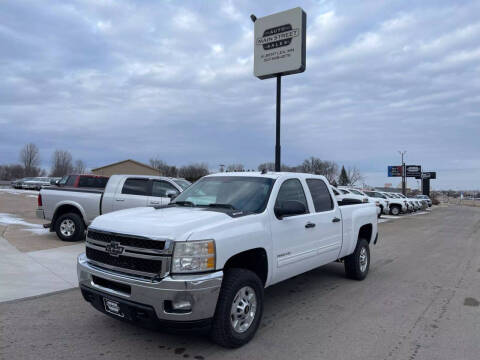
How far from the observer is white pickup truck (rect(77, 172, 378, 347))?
11.5 ft

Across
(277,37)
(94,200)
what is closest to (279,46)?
(277,37)

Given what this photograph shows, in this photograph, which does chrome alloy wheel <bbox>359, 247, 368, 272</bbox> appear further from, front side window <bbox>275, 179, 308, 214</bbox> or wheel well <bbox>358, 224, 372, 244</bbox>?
front side window <bbox>275, 179, 308, 214</bbox>

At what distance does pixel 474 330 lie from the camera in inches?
180

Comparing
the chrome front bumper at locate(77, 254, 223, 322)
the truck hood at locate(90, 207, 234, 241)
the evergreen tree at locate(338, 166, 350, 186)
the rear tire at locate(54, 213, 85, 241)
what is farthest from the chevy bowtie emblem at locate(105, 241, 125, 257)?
the evergreen tree at locate(338, 166, 350, 186)

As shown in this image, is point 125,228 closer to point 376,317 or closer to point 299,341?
point 299,341

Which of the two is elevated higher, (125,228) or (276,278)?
(125,228)

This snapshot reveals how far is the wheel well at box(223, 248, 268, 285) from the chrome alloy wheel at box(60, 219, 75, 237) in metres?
7.10

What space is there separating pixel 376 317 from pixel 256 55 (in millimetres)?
12183

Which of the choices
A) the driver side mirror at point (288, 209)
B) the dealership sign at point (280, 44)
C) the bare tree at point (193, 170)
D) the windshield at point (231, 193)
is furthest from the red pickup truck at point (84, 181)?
the bare tree at point (193, 170)

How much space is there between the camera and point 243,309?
3.98 metres

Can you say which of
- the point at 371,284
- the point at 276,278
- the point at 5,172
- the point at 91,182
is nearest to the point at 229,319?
the point at 276,278

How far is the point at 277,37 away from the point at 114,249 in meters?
12.7

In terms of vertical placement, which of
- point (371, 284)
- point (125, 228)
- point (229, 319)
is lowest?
point (371, 284)

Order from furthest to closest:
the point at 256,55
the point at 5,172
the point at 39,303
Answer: the point at 5,172, the point at 256,55, the point at 39,303
